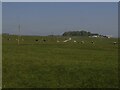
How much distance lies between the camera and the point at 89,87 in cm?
1662

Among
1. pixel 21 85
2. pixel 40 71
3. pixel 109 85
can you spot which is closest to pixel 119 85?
pixel 109 85

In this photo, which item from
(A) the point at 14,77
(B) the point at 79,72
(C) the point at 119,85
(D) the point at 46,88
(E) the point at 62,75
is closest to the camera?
(D) the point at 46,88

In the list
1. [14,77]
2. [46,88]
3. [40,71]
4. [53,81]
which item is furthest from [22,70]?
[46,88]

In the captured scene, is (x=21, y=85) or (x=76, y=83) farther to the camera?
(x=76, y=83)

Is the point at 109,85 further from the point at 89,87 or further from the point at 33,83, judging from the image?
the point at 33,83

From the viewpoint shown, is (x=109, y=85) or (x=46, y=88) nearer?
(x=46, y=88)

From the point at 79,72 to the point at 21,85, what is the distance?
6.73 metres

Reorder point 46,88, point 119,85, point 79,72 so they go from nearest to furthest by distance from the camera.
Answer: point 46,88
point 119,85
point 79,72

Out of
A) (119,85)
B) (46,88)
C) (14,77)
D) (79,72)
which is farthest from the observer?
(79,72)

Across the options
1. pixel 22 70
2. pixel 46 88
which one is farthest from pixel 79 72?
pixel 46 88

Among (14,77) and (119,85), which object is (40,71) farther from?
(119,85)

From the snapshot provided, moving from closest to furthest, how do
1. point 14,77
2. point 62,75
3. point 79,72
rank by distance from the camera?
point 14,77 → point 62,75 → point 79,72

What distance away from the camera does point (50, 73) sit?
21.8 meters

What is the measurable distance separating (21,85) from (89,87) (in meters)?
3.61
